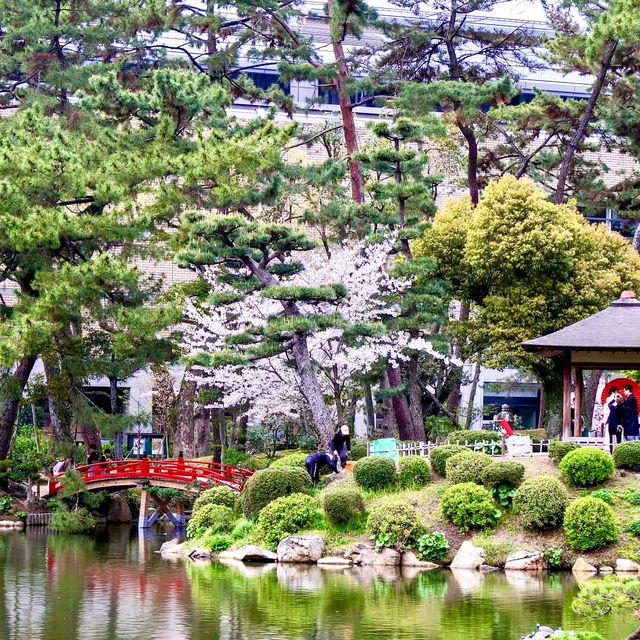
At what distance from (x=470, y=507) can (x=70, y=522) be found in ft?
43.0

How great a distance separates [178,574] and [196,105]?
47.3 feet

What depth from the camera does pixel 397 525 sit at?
25.7 metres

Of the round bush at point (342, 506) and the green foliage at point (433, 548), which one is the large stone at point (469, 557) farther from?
the round bush at point (342, 506)

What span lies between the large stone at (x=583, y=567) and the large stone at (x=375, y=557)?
3691 millimetres

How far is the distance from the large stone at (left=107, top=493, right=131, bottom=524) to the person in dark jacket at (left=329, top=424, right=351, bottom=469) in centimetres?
979

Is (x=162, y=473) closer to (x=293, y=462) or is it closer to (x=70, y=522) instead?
(x=70, y=522)

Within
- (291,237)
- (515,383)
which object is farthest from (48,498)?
(515,383)

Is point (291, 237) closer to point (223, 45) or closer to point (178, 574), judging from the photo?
point (178, 574)

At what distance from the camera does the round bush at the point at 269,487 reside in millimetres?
27750

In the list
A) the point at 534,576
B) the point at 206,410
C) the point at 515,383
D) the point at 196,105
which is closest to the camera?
the point at 534,576

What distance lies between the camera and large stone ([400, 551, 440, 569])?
2548cm

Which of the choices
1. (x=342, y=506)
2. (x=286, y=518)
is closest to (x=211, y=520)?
(x=286, y=518)

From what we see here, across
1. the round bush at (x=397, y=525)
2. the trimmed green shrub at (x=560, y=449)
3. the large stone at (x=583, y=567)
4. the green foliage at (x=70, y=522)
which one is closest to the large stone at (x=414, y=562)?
the round bush at (x=397, y=525)

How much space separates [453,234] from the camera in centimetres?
3681
